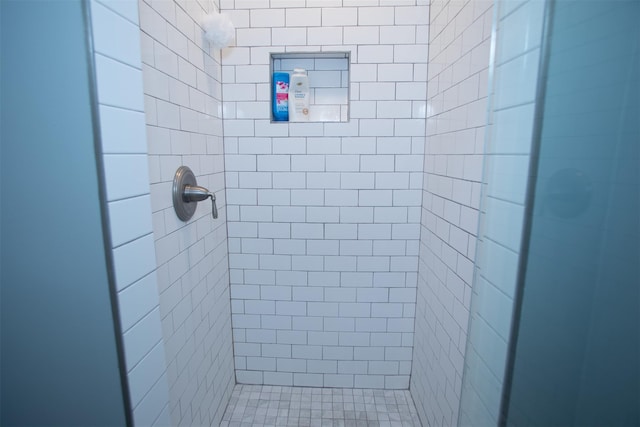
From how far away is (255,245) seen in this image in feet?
5.04

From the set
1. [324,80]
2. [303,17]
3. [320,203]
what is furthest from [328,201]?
[303,17]

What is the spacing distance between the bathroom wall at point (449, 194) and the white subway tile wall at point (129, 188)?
937 mm

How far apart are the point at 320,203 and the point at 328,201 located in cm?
4

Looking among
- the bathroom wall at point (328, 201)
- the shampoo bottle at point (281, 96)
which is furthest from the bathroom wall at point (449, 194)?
the shampoo bottle at point (281, 96)

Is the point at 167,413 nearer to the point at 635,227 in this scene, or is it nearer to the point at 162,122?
the point at 162,122

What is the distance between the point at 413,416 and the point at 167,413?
1227 mm

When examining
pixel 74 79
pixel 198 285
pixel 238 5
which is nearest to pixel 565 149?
pixel 74 79

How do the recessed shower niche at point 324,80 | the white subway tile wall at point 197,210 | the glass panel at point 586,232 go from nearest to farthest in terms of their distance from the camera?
the glass panel at point 586,232 < the white subway tile wall at point 197,210 < the recessed shower niche at point 324,80

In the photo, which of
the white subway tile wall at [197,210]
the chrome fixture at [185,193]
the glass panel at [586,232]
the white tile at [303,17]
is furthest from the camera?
the white tile at [303,17]

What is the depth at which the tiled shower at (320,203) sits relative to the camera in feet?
3.22

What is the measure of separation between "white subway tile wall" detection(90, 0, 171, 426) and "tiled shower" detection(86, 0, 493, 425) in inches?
3.4

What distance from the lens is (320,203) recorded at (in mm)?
1486

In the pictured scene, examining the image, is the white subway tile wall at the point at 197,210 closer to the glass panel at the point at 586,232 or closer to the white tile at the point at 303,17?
the white tile at the point at 303,17

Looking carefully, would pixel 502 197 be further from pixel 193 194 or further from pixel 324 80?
pixel 324 80
